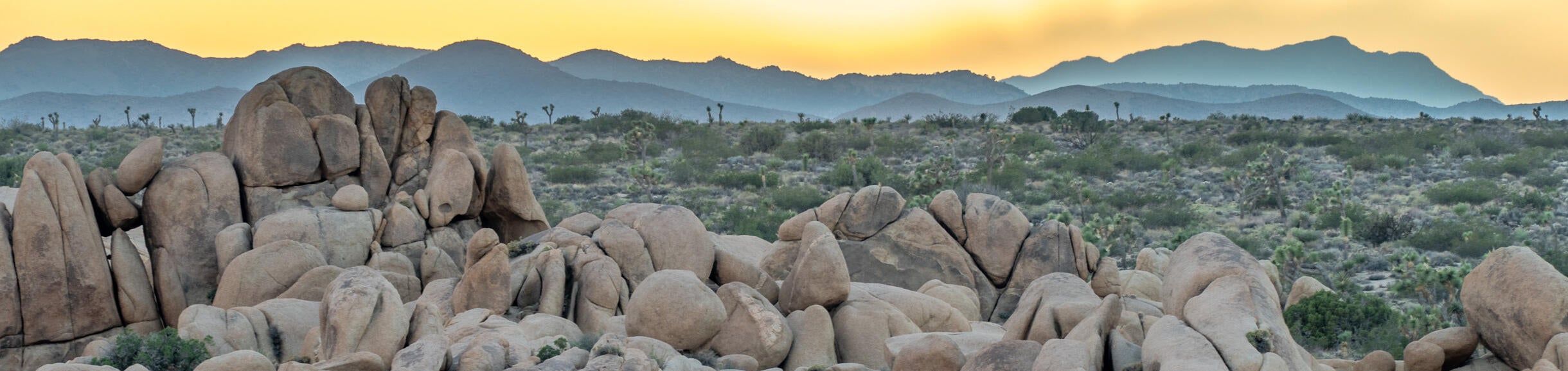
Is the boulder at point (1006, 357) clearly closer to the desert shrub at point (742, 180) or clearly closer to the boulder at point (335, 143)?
the boulder at point (335, 143)

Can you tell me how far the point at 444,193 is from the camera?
2500 cm

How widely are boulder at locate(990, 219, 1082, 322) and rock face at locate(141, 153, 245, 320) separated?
54.7 ft

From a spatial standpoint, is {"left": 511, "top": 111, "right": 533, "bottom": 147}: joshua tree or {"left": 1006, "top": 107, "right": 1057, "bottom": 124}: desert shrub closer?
{"left": 511, "top": 111, "right": 533, "bottom": 147}: joshua tree

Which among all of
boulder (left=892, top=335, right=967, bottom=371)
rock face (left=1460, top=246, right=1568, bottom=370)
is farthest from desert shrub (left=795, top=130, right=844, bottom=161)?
rock face (left=1460, top=246, right=1568, bottom=370)

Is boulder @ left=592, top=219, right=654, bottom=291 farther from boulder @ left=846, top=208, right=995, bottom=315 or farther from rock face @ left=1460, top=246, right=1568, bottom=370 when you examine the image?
rock face @ left=1460, top=246, right=1568, bottom=370

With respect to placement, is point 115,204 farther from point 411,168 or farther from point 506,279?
point 506,279

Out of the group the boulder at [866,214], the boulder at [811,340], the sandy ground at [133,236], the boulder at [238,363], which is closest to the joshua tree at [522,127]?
the sandy ground at [133,236]

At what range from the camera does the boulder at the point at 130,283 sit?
70.1 ft

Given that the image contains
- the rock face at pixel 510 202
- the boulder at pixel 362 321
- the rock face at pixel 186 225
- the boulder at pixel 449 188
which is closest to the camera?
the boulder at pixel 362 321

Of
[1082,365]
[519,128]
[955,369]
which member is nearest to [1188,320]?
[1082,365]

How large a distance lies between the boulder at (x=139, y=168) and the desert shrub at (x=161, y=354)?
757cm

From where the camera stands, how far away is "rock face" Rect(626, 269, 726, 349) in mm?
17109

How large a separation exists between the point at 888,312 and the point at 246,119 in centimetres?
1535

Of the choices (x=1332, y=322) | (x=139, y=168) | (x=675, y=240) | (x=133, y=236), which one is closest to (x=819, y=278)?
(x=675, y=240)
